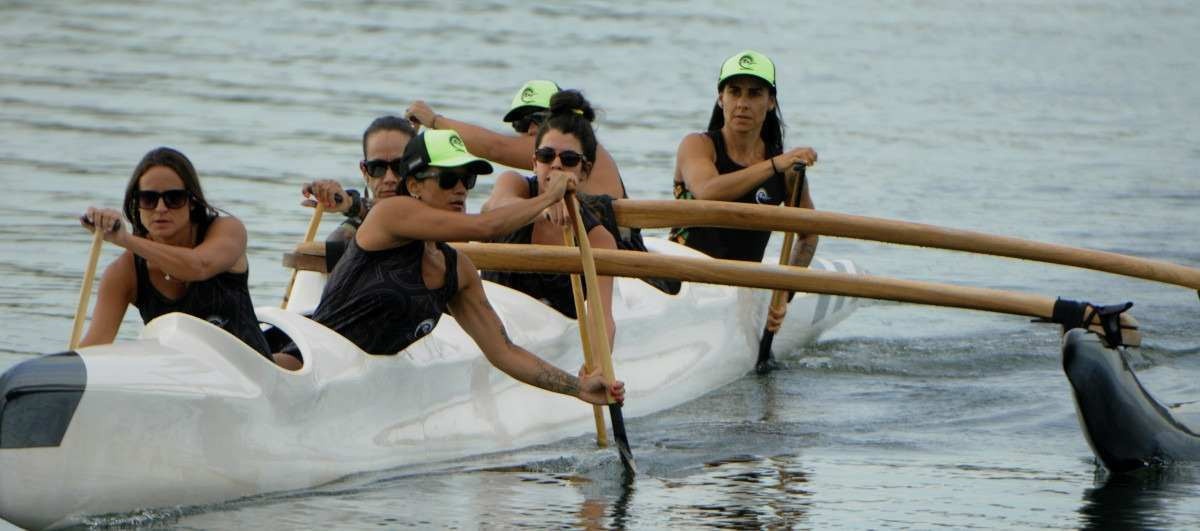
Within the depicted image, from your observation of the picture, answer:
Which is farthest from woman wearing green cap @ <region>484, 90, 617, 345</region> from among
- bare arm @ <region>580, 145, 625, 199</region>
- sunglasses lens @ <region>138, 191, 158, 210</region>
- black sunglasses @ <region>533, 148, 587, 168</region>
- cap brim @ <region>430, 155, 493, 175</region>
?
sunglasses lens @ <region>138, 191, 158, 210</region>

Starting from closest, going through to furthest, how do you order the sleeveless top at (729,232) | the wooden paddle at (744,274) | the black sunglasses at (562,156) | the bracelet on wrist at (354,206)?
the wooden paddle at (744,274) → the black sunglasses at (562,156) → the bracelet on wrist at (354,206) → the sleeveless top at (729,232)

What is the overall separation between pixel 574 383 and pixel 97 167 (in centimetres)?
1130

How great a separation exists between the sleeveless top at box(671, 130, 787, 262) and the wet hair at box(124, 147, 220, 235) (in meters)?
4.16

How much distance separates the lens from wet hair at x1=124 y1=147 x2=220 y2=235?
24.6ft

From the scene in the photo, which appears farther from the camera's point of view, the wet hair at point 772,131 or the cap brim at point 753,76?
the wet hair at point 772,131

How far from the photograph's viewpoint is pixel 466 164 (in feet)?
25.2

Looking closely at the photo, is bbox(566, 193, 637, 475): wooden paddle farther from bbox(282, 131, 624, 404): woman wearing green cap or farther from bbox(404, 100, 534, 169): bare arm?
bbox(404, 100, 534, 169): bare arm

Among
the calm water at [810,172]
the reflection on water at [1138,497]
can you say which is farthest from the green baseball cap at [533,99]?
the reflection on water at [1138,497]

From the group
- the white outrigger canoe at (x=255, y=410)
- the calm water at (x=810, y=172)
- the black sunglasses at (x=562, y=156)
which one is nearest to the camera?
the white outrigger canoe at (x=255, y=410)

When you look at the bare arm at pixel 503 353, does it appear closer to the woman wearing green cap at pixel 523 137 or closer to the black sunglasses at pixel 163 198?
the black sunglasses at pixel 163 198

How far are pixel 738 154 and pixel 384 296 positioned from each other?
3711 millimetres

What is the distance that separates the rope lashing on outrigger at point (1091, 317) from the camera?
29.3 ft

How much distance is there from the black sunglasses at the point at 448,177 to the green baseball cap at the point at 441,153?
0.09ft

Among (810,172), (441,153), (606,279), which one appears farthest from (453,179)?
(810,172)
